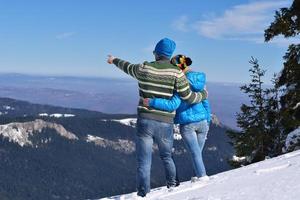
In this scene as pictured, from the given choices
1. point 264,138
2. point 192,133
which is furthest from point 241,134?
point 192,133

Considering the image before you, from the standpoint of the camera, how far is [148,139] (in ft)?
32.7

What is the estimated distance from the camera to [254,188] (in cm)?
784

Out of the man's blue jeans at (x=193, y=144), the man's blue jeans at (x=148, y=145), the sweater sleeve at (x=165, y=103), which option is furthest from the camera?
the man's blue jeans at (x=193, y=144)

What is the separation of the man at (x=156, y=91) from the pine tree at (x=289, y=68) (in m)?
11.5

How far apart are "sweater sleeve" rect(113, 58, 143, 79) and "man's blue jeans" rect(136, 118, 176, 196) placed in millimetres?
868

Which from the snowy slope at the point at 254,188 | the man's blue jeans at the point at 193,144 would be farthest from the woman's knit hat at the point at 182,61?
the snowy slope at the point at 254,188

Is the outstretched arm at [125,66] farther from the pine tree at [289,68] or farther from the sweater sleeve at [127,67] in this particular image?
the pine tree at [289,68]

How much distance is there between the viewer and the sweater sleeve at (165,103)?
32.0 ft

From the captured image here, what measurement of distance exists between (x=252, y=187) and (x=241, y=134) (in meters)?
22.3

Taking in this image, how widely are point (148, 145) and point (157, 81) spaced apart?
1.20 meters

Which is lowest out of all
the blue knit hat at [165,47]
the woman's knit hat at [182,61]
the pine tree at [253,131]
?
the pine tree at [253,131]

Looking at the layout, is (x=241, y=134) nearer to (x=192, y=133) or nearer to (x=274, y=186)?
(x=192, y=133)

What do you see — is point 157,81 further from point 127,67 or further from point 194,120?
point 194,120

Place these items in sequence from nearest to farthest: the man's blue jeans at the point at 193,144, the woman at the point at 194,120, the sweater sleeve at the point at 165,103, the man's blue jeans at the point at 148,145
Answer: the sweater sleeve at the point at 165,103
the man's blue jeans at the point at 148,145
the woman at the point at 194,120
the man's blue jeans at the point at 193,144
